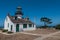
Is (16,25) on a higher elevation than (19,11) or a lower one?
lower

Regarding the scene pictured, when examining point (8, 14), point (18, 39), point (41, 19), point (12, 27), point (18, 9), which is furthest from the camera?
point (41, 19)

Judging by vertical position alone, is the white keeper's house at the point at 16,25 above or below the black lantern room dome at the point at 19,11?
below

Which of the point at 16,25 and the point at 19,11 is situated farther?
the point at 19,11

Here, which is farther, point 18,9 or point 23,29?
point 18,9

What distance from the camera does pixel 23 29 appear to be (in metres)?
36.8

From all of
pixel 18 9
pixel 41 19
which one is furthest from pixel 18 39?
pixel 41 19

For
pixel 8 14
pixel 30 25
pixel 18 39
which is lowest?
pixel 18 39

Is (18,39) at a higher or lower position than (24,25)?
lower

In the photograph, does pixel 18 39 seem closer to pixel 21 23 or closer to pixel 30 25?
pixel 21 23

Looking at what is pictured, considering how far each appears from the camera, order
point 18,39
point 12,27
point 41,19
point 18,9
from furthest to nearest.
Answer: point 41,19 < point 18,9 < point 12,27 < point 18,39

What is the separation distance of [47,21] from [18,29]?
69.4 feet

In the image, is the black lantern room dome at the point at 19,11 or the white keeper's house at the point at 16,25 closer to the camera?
the white keeper's house at the point at 16,25

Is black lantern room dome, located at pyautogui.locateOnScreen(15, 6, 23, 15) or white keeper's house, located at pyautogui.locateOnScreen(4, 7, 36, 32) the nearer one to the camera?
white keeper's house, located at pyautogui.locateOnScreen(4, 7, 36, 32)

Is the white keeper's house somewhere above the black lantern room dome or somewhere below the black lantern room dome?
below
